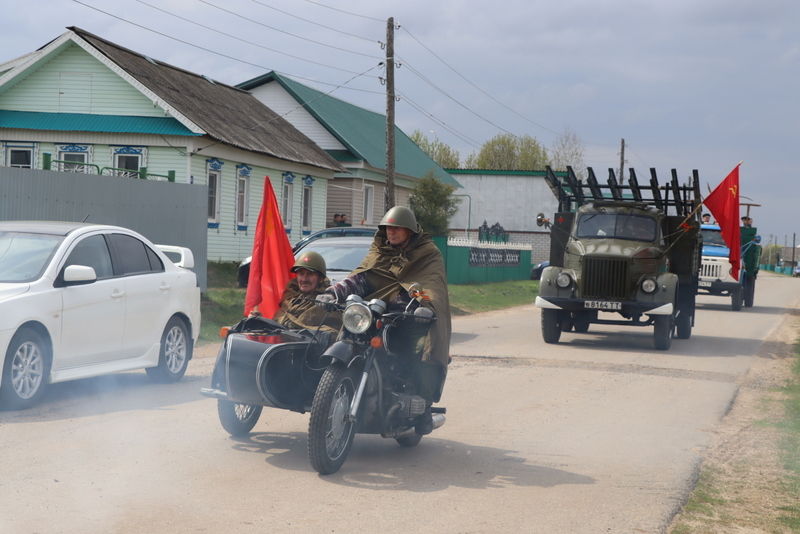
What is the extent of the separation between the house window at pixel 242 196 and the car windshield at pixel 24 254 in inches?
854

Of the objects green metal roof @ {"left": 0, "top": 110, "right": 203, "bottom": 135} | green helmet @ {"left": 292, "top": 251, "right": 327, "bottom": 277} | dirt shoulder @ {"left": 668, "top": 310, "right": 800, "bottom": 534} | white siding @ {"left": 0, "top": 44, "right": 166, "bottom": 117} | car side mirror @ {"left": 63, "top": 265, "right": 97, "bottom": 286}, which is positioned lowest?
dirt shoulder @ {"left": 668, "top": 310, "right": 800, "bottom": 534}

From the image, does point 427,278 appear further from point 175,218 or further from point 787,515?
point 175,218

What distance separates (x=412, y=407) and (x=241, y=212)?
84.3 feet

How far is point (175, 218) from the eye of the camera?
70.3ft

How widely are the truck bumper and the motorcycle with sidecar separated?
991 centimetres

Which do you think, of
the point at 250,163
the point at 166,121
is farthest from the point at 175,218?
the point at 250,163

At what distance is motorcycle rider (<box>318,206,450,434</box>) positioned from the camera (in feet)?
24.4

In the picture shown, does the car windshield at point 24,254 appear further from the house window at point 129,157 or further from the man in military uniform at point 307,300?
the house window at point 129,157

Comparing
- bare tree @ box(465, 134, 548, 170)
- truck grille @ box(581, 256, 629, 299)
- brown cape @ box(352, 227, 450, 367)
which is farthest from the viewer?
bare tree @ box(465, 134, 548, 170)

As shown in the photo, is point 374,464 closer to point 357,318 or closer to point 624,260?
point 357,318

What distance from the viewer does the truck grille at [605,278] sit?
1720 cm

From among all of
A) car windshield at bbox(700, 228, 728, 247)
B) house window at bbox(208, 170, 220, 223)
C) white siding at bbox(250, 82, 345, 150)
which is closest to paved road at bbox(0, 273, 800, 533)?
house window at bbox(208, 170, 220, 223)

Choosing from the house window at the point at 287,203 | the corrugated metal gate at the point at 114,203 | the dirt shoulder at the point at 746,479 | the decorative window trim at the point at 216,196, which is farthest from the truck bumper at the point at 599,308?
the house window at the point at 287,203

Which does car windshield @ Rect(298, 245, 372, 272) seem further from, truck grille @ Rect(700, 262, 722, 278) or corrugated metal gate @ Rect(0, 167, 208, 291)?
truck grille @ Rect(700, 262, 722, 278)
